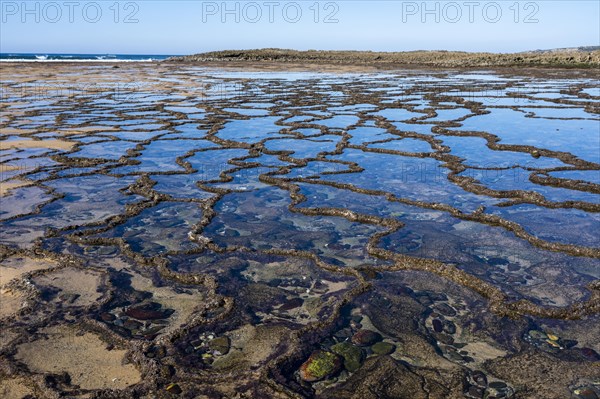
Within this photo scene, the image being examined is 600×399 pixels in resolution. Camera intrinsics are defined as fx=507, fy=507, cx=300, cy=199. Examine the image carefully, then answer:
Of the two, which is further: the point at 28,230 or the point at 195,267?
the point at 28,230

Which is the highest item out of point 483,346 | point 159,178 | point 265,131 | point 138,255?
point 265,131

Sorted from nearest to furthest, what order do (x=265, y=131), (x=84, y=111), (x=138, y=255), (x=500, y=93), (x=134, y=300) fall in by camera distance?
1. (x=134, y=300)
2. (x=138, y=255)
3. (x=265, y=131)
4. (x=84, y=111)
5. (x=500, y=93)

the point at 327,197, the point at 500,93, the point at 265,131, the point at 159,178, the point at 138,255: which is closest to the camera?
the point at 138,255

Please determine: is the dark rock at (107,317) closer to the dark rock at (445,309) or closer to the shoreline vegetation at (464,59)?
the dark rock at (445,309)

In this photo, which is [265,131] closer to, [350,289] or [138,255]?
[138,255]

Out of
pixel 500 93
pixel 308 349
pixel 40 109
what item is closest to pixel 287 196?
pixel 308 349

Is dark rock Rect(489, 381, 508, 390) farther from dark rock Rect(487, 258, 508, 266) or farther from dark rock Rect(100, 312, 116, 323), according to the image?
dark rock Rect(100, 312, 116, 323)

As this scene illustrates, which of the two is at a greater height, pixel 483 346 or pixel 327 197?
pixel 327 197
